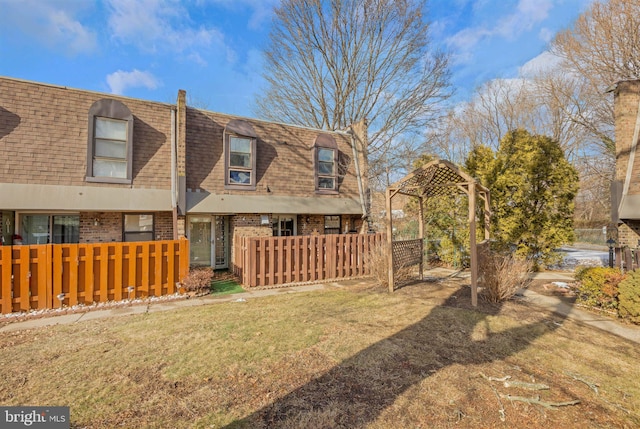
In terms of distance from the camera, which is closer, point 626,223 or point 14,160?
point 14,160

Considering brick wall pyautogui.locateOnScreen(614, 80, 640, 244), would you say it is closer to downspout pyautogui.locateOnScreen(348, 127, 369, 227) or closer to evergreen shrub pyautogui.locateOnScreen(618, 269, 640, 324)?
evergreen shrub pyautogui.locateOnScreen(618, 269, 640, 324)

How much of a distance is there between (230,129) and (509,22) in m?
12.9

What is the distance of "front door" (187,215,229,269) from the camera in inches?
421

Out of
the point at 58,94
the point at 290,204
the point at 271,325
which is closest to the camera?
the point at 271,325

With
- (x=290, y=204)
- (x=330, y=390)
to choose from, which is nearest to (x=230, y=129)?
(x=290, y=204)

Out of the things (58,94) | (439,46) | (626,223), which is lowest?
(626,223)

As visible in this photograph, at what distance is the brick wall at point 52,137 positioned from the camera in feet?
25.2

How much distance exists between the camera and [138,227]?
31.3 ft

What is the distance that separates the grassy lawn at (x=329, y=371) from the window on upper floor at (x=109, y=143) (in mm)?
5235

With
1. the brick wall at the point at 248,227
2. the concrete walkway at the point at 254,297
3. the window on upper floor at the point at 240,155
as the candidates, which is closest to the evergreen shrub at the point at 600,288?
the concrete walkway at the point at 254,297

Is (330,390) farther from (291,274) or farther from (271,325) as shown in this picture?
(291,274)

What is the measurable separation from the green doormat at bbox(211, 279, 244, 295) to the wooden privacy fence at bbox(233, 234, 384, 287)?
27cm

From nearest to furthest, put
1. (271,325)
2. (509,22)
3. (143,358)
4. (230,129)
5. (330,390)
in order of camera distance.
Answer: (330,390)
(143,358)
(271,325)
(230,129)
(509,22)

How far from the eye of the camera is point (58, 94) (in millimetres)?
8344
